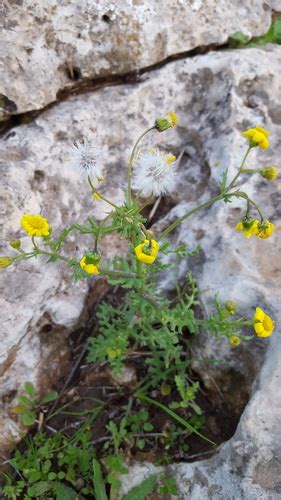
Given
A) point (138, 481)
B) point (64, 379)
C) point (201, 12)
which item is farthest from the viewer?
point (201, 12)

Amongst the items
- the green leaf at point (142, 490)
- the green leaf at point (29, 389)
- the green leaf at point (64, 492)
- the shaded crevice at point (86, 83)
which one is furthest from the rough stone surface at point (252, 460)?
the shaded crevice at point (86, 83)

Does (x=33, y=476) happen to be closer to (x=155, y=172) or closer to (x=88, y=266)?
(x=88, y=266)

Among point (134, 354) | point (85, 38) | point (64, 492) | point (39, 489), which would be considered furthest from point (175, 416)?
point (85, 38)

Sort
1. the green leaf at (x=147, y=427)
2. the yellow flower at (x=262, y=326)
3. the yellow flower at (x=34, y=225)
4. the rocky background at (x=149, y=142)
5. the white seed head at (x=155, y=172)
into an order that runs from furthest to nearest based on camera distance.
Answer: the green leaf at (x=147, y=427)
the rocky background at (x=149, y=142)
the white seed head at (x=155, y=172)
the yellow flower at (x=262, y=326)
the yellow flower at (x=34, y=225)

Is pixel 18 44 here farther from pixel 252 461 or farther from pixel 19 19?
pixel 252 461

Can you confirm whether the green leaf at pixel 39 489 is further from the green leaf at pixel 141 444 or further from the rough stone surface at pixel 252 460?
the rough stone surface at pixel 252 460

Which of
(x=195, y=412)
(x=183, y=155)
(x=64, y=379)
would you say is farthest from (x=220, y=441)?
(x=183, y=155)

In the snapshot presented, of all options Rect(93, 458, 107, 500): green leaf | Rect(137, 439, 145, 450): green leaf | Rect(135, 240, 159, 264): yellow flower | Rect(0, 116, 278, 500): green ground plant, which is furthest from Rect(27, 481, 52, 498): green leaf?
Rect(135, 240, 159, 264): yellow flower
